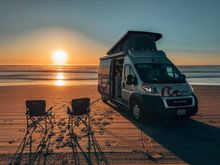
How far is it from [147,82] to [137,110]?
1.02 meters

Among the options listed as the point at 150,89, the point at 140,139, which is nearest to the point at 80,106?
the point at 140,139

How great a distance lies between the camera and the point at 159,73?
8.70 meters

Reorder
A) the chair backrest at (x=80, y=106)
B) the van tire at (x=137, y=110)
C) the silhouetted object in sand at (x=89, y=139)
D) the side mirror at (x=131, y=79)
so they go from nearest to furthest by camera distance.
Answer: the silhouetted object in sand at (x=89, y=139), the chair backrest at (x=80, y=106), the van tire at (x=137, y=110), the side mirror at (x=131, y=79)

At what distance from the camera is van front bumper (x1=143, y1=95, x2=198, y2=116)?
7.40 meters

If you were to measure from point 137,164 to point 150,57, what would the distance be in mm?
4977

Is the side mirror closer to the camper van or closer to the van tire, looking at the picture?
the camper van

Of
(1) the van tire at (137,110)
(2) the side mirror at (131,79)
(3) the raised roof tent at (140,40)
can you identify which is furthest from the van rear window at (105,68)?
(1) the van tire at (137,110)

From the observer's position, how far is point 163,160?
5.07 metres

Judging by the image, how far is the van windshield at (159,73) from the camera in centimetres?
807

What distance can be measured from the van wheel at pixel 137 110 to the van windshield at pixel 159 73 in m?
0.85

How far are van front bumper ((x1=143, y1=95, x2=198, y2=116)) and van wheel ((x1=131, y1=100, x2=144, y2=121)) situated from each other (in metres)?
0.23

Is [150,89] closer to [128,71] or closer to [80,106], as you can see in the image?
[128,71]

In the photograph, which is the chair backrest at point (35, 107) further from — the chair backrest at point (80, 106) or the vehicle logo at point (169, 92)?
the vehicle logo at point (169, 92)

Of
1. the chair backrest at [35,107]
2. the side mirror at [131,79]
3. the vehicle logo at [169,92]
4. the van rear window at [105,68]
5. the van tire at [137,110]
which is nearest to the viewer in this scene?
the chair backrest at [35,107]
